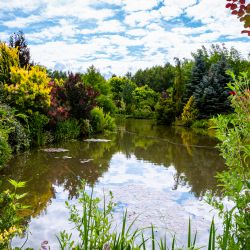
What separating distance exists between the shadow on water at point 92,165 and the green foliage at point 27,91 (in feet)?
5.02

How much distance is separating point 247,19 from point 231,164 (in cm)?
83

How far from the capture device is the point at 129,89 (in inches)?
1407

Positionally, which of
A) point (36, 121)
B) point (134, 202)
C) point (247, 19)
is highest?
point (247, 19)

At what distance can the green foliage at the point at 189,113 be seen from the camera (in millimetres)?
22688

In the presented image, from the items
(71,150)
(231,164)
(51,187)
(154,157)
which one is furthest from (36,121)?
(231,164)

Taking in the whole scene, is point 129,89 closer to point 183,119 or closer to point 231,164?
point 183,119

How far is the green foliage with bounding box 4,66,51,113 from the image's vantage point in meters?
10.2

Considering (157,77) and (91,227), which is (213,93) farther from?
(157,77)

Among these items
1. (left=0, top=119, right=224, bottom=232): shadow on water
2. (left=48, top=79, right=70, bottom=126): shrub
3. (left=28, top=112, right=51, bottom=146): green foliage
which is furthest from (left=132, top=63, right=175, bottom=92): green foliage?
(left=28, top=112, right=51, bottom=146): green foliage

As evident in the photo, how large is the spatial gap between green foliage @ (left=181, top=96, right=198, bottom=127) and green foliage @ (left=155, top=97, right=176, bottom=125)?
99 centimetres

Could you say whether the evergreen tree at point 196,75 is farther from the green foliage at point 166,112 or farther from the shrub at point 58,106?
the shrub at point 58,106

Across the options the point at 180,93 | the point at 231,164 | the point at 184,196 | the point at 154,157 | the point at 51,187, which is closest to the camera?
the point at 231,164

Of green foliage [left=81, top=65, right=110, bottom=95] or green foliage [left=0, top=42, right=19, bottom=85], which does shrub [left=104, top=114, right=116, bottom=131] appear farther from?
green foliage [left=0, top=42, right=19, bottom=85]

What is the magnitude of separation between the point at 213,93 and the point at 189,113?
2295 mm
